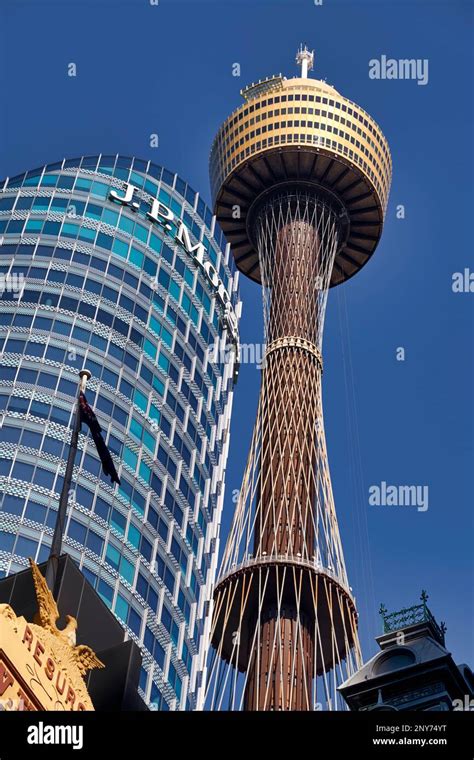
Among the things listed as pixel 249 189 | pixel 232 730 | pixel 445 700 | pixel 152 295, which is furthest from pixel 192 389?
pixel 232 730

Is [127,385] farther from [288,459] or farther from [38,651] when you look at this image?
[38,651]

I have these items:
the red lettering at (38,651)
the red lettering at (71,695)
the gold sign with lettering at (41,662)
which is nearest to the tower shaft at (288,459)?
the gold sign with lettering at (41,662)

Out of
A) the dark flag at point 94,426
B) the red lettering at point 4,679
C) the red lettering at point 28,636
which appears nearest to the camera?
the red lettering at point 4,679

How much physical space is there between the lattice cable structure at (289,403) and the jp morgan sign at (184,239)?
663 cm

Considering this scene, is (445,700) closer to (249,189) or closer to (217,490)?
(217,490)

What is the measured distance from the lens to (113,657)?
34969 millimetres

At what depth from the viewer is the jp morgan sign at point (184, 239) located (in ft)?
299

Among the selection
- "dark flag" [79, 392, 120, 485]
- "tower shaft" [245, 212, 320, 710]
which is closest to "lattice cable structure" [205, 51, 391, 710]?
"tower shaft" [245, 212, 320, 710]

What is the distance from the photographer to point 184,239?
309 feet

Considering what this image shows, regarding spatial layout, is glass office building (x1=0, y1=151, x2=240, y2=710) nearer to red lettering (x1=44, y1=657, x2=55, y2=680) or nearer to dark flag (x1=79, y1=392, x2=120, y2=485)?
dark flag (x1=79, y1=392, x2=120, y2=485)

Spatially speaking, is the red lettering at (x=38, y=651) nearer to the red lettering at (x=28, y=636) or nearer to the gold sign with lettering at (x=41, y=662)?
the gold sign with lettering at (x=41, y=662)

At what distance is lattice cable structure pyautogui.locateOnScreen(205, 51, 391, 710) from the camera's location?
84.2 metres

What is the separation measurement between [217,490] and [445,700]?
48.9 metres

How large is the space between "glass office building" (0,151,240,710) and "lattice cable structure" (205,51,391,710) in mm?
4274
